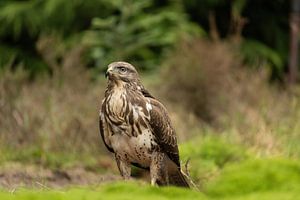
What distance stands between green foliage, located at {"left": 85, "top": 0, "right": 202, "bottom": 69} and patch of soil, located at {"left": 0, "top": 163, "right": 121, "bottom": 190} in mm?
5758

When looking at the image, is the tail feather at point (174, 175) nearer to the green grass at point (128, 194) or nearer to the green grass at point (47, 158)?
the green grass at point (47, 158)

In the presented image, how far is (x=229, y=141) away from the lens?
11.0 metres

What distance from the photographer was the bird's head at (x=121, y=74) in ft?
23.7

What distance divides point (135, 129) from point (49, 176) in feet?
11.0

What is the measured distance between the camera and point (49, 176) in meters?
10.1

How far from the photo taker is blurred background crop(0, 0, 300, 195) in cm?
1002

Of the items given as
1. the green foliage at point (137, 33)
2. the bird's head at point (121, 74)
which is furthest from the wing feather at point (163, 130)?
the green foliage at point (137, 33)

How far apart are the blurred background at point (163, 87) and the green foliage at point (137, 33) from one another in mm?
28

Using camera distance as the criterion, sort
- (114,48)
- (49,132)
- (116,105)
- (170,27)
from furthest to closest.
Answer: (170,27) → (114,48) → (49,132) → (116,105)

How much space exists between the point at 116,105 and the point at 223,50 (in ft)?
26.8

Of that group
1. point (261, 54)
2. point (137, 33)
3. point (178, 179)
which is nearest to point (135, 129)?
point (178, 179)

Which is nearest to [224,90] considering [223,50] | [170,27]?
[223,50]

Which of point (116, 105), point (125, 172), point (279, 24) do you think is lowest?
point (279, 24)

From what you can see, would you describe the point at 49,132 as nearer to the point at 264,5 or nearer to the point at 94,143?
the point at 94,143
